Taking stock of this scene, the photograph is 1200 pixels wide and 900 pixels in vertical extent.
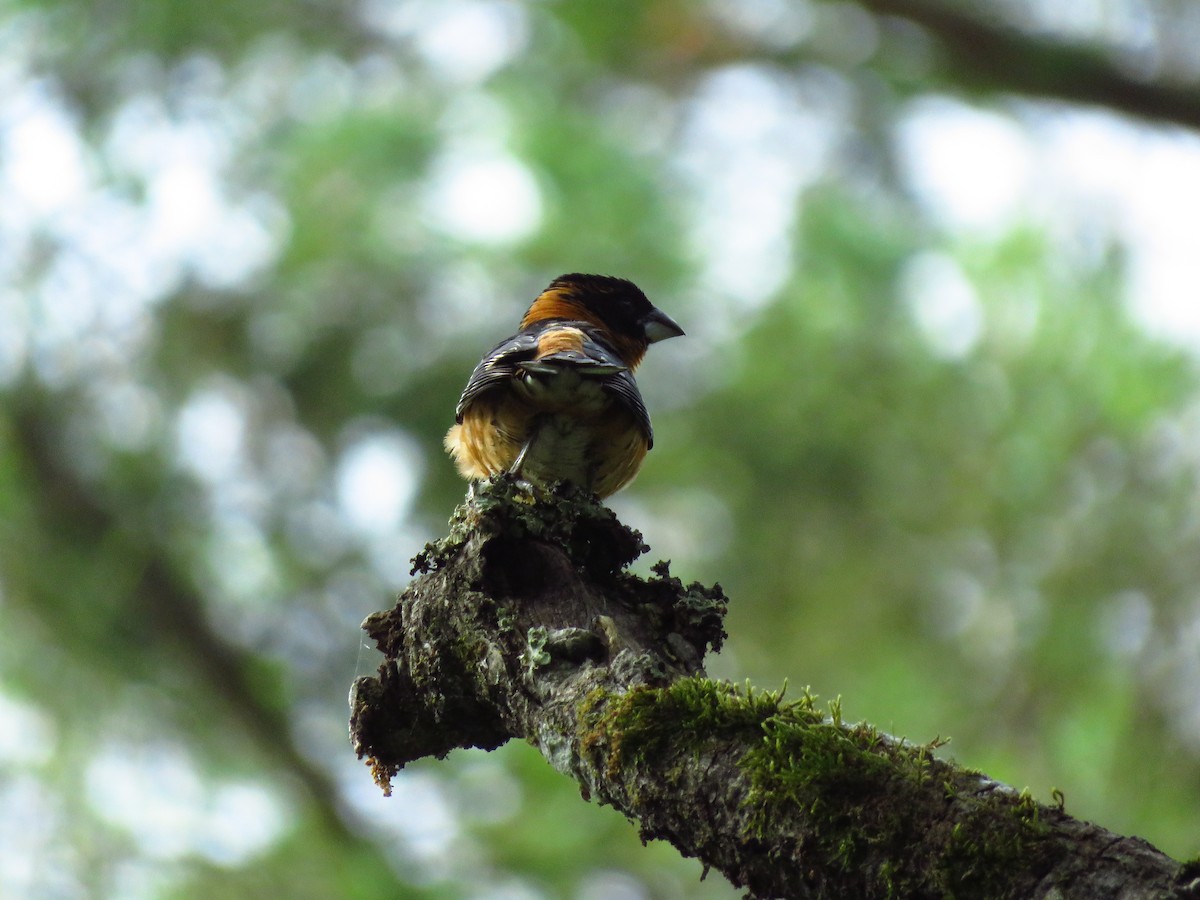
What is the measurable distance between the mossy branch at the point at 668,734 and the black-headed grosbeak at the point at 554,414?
110 centimetres

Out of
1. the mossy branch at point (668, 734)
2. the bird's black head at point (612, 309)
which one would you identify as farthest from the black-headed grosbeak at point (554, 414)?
the mossy branch at point (668, 734)

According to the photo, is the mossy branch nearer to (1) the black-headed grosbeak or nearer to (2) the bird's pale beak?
(1) the black-headed grosbeak

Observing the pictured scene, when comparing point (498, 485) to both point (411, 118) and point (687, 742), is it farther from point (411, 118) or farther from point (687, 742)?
point (411, 118)

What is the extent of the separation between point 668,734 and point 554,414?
8.31 feet

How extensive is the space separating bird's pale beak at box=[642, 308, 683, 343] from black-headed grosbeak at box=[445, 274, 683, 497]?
0.85m

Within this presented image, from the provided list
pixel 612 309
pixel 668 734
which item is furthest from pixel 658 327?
pixel 668 734

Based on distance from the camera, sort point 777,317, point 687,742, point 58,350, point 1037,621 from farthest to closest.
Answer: point 777,317 → point 1037,621 → point 58,350 → point 687,742

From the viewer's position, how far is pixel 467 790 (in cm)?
1008

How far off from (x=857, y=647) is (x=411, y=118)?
21.9ft

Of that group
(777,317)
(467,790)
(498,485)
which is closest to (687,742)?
(498,485)

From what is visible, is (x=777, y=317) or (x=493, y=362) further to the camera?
(x=777, y=317)

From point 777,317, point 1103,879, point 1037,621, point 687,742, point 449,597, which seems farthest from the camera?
point 777,317

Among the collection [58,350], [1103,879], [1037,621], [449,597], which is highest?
[1037,621]

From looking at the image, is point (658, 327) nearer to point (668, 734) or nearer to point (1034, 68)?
point (1034, 68)
